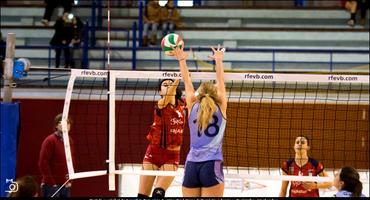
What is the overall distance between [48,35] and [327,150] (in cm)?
777

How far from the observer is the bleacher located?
1631cm

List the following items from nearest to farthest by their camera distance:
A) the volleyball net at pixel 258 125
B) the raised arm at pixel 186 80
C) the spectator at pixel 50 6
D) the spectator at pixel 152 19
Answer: the raised arm at pixel 186 80 → the volleyball net at pixel 258 125 → the spectator at pixel 152 19 → the spectator at pixel 50 6

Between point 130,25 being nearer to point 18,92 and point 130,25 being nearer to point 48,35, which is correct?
point 48,35

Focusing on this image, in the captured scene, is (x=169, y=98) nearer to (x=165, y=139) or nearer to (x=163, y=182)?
(x=165, y=139)

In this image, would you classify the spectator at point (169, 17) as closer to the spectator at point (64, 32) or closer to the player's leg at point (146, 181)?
the spectator at point (64, 32)

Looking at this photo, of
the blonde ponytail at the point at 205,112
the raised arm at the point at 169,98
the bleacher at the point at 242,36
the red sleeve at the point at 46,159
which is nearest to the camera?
the blonde ponytail at the point at 205,112

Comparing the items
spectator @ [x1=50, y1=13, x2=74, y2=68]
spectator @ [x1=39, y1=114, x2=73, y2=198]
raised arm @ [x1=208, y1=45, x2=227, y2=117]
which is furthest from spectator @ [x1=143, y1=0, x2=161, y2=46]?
raised arm @ [x1=208, y1=45, x2=227, y2=117]

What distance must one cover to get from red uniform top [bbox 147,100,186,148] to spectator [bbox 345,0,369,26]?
9472mm

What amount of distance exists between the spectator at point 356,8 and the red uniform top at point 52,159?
30.5 ft

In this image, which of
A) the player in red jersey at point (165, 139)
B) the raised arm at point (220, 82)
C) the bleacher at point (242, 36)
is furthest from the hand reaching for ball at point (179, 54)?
the bleacher at point (242, 36)

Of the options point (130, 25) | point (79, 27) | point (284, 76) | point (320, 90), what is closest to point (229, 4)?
point (130, 25)

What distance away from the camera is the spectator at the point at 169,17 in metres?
16.8

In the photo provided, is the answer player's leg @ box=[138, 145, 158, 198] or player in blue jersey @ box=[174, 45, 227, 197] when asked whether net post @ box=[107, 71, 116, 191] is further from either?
player in blue jersey @ box=[174, 45, 227, 197]

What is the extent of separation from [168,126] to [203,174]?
6.21ft
